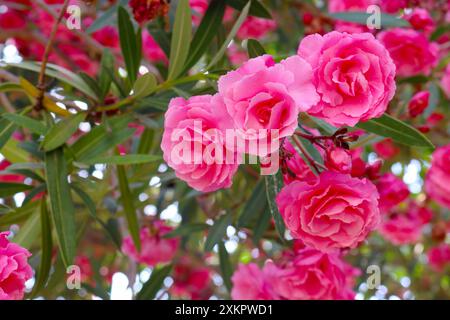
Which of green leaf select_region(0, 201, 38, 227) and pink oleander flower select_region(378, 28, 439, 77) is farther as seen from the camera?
pink oleander flower select_region(378, 28, 439, 77)

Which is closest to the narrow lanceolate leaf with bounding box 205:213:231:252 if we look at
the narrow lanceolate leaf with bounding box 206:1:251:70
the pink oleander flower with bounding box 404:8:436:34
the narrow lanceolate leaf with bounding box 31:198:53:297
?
the narrow lanceolate leaf with bounding box 31:198:53:297

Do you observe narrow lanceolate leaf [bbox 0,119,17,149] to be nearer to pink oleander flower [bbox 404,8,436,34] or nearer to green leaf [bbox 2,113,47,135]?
green leaf [bbox 2,113,47,135]

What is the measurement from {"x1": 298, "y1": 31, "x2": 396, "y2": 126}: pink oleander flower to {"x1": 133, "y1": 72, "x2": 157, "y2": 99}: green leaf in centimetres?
37

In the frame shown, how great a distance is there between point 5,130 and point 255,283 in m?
0.66

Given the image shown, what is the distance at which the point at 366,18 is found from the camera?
71.1 inches

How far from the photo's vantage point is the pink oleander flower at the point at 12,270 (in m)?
1.09

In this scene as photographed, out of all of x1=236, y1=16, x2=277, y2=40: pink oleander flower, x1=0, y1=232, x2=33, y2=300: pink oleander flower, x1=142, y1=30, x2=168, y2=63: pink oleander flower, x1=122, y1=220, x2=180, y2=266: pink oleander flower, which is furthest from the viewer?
x1=236, y1=16, x2=277, y2=40: pink oleander flower

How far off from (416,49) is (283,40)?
0.81 metres

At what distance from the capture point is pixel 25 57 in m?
2.40

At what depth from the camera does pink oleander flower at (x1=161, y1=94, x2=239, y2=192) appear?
40.8 inches

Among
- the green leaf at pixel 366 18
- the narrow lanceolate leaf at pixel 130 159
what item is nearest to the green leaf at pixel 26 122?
the narrow lanceolate leaf at pixel 130 159

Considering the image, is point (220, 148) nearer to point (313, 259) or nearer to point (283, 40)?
point (313, 259)

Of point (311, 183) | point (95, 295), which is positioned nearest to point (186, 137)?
point (311, 183)

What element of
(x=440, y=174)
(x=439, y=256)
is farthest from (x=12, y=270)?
(x=439, y=256)
